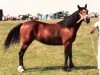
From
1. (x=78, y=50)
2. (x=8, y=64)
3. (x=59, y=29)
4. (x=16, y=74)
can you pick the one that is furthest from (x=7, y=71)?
(x=78, y=50)

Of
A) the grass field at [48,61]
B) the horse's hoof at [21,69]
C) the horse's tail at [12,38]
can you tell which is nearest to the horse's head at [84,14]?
the grass field at [48,61]

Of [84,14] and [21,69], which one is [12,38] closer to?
[21,69]

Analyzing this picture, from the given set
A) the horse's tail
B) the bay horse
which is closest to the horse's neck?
the bay horse

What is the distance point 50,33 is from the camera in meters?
14.4

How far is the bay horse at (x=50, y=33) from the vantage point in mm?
14094

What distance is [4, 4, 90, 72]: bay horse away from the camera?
14094 mm

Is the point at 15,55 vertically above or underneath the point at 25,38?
underneath

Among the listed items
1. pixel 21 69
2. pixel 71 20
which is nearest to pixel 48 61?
pixel 21 69

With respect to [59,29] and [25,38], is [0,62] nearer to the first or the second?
[25,38]

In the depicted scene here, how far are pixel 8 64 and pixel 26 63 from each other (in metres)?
0.82

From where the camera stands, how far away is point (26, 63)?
51.8 feet

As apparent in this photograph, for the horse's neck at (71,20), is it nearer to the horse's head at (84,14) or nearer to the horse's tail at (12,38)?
the horse's head at (84,14)

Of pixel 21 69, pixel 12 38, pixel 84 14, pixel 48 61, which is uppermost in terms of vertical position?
pixel 84 14

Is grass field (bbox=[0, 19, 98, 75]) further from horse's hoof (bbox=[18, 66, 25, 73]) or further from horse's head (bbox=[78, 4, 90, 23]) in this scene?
horse's head (bbox=[78, 4, 90, 23])
